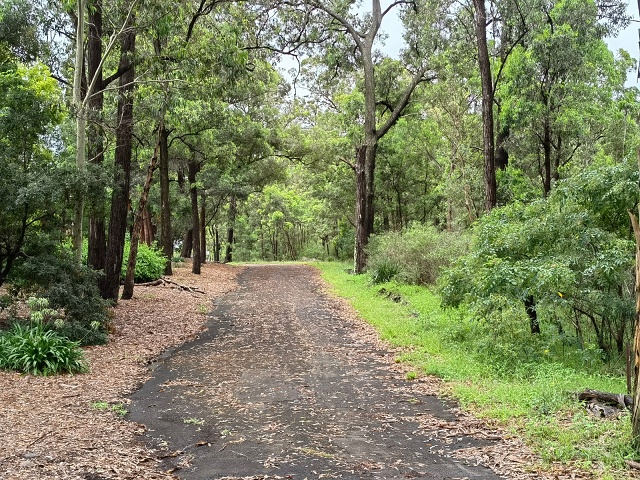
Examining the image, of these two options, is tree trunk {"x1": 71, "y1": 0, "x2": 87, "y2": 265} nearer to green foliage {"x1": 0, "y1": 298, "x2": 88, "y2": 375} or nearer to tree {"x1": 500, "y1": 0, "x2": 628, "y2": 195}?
green foliage {"x1": 0, "y1": 298, "x2": 88, "y2": 375}

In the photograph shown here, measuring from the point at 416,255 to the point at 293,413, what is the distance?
13.0 metres

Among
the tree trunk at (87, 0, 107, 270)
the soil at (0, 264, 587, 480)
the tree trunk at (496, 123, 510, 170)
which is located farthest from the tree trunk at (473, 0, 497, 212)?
the tree trunk at (87, 0, 107, 270)

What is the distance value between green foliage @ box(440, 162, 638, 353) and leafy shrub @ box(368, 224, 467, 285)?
285 inches

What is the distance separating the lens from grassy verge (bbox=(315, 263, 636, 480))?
4.96 m

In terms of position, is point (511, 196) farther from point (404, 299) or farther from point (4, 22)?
point (4, 22)

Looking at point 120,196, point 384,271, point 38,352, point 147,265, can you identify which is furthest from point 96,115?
point 384,271

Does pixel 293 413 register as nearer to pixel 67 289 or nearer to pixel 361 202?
pixel 67 289

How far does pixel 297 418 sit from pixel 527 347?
153 inches

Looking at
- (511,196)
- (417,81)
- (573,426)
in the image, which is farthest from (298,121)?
(573,426)

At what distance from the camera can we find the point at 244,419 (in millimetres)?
6242

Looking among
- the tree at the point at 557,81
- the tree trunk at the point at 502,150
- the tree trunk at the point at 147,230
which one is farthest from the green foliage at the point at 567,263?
the tree trunk at the point at 147,230

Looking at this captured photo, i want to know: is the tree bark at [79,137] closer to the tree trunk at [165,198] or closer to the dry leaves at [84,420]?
the dry leaves at [84,420]

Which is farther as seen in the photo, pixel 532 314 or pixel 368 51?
pixel 368 51

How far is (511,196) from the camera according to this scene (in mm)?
20156
